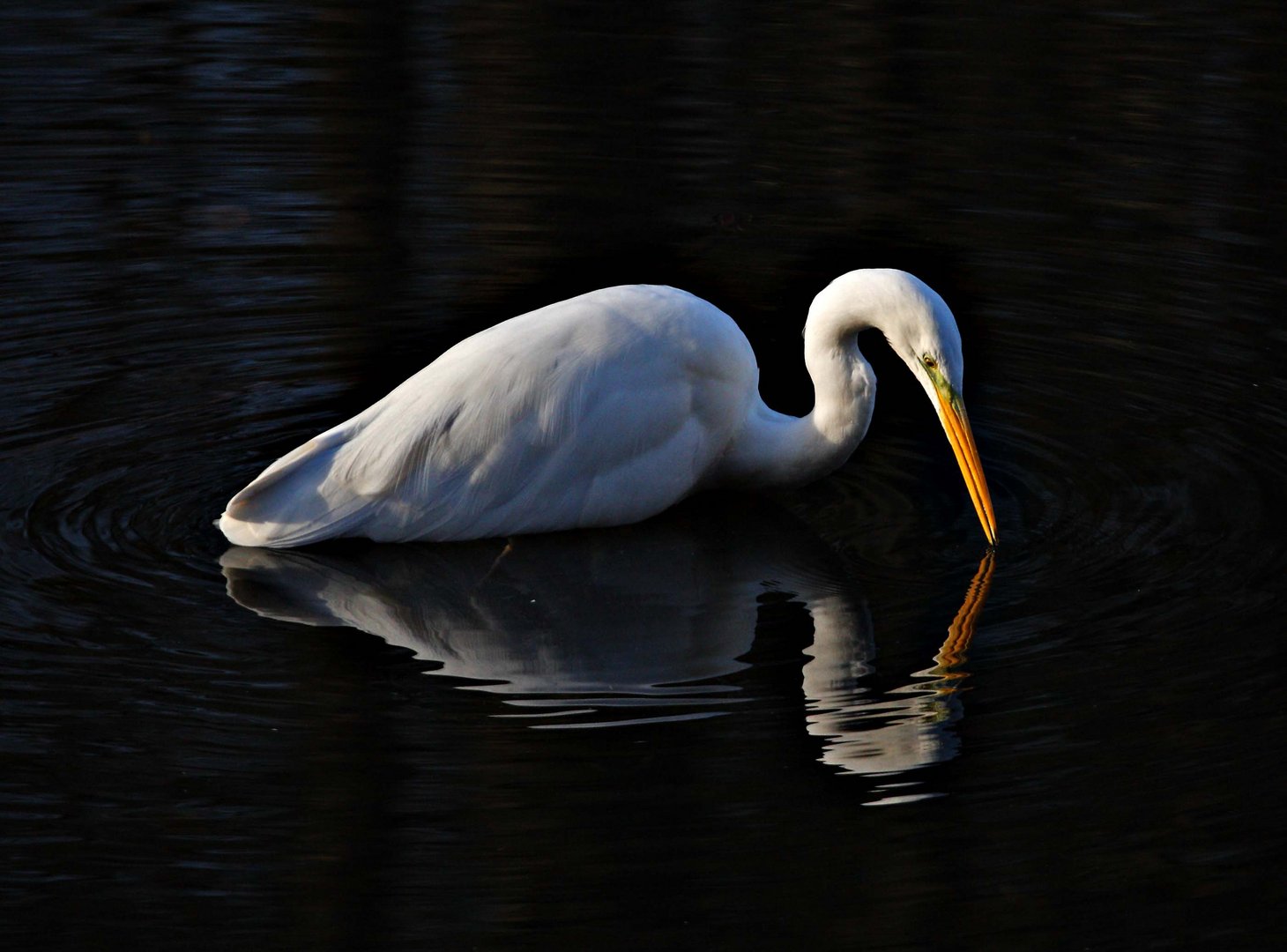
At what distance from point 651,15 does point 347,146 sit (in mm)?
2992

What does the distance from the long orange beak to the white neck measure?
385mm

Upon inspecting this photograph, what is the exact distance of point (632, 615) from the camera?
5.29 meters

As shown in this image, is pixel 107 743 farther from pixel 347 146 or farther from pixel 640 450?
pixel 347 146

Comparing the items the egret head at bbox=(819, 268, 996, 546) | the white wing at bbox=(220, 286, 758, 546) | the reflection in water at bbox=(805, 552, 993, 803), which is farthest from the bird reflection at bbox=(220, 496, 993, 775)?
the egret head at bbox=(819, 268, 996, 546)

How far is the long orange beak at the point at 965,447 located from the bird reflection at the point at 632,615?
150 mm

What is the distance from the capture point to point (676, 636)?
516 centimetres

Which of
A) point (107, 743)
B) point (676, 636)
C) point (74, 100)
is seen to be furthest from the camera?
point (74, 100)

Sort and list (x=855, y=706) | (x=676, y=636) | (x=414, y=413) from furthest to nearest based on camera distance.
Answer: (x=414, y=413) → (x=676, y=636) → (x=855, y=706)

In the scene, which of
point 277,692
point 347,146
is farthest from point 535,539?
point 347,146

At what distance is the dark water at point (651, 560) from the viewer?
4051 millimetres

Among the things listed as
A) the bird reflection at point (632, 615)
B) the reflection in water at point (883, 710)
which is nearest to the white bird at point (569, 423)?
the bird reflection at point (632, 615)

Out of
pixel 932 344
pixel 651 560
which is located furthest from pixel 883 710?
pixel 932 344

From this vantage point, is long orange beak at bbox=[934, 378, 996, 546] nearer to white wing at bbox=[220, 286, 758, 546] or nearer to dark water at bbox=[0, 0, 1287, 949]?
dark water at bbox=[0, 0, 1287, 949]

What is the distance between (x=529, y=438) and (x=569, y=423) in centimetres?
14
